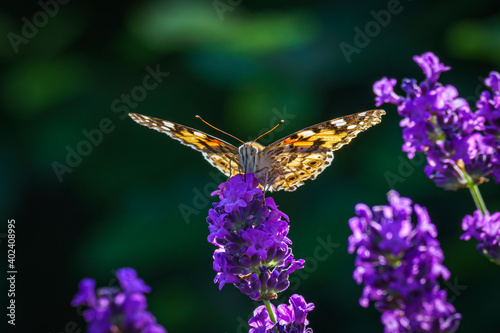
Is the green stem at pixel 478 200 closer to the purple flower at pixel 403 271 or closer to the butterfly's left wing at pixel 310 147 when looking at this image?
the purple flower at pixel 403 271

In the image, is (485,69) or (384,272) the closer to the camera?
(384,272)

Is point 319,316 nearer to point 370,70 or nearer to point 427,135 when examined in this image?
point 370,70

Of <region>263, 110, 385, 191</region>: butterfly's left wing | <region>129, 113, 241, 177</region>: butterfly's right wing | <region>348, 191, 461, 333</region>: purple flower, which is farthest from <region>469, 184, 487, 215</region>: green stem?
<region>129, 113, 241, 177</region>: butterfly's right wing

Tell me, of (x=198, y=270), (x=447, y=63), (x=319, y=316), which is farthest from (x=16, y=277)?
(x=447, y=63)

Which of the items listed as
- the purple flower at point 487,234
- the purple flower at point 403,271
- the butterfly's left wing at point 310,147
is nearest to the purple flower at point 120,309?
the purple flower at point 403,271

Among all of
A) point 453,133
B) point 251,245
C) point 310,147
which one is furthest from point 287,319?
point 310,147

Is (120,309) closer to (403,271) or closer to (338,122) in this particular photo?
(403,271)
